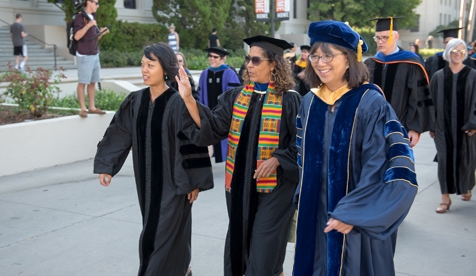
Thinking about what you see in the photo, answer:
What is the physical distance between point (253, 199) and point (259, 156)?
30 centimetres

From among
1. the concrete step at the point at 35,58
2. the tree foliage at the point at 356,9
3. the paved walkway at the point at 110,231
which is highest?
the tree foliage at the point at 356,9

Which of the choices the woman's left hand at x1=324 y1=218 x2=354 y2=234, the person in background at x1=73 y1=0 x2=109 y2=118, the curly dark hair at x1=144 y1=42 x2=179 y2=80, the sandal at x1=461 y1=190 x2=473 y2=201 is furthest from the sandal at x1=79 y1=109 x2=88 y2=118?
the woman's left hand at x1=324 y1=218 x2=354 y2=234

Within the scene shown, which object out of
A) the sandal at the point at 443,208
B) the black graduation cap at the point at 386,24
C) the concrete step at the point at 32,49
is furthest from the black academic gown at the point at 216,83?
the concrete step at the point at 32,49

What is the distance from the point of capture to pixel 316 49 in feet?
10.7

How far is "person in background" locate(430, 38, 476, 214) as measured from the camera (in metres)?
6.84

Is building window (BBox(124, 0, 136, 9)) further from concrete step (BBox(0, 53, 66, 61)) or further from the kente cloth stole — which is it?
the kente cloth stole

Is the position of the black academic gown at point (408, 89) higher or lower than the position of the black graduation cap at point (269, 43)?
lower

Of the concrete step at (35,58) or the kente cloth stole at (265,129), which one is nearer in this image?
the kente cloth stole at (265,129)

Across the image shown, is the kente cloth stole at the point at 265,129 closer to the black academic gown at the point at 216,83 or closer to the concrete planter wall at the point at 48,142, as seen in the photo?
the black academic gown at the point at 216,83

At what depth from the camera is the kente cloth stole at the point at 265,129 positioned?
162 inches

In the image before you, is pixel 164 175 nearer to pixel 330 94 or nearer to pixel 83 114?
pixel 330 94

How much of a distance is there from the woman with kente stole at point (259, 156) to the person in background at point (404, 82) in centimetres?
228

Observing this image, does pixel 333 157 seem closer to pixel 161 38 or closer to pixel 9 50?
pixel 9 50

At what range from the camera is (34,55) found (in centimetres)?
2072
